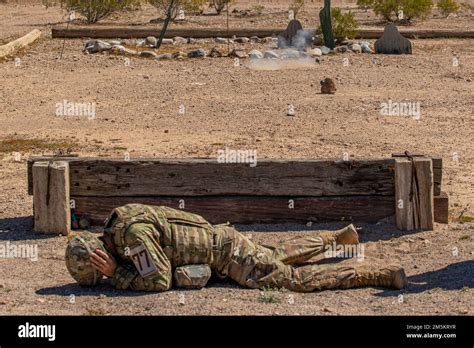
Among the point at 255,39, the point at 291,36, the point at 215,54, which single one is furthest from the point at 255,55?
the point at 255,39

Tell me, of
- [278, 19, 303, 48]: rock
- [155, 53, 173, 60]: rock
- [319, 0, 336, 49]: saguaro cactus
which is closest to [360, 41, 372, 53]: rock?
[319, 0, 336, 49]: saguaro cactus

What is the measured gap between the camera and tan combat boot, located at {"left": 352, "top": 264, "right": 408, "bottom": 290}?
8.52 metres

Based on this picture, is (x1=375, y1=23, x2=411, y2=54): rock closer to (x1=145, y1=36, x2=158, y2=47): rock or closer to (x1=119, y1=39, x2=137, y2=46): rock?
(x1=145, y1=36, x2=158, y2=47): rock

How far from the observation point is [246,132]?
14.5 meters

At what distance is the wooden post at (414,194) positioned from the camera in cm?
1009

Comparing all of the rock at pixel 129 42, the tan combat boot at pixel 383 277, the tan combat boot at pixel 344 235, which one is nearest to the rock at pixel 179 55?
the rock at pixel 129 42

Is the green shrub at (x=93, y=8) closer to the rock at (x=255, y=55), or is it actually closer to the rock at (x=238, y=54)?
the rock at (x=238, y=54)

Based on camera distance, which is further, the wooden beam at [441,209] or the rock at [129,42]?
the rock at [129,42]

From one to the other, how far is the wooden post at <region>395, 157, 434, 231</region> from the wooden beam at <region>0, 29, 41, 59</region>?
1178cm

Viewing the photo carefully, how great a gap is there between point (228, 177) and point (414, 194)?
1.63 metres

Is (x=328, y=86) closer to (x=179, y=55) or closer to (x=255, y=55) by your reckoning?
(x=255, y=55)

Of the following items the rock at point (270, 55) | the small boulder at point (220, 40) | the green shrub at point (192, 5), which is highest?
the green shrub at point (192, 5)

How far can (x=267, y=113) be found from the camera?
1563cm
